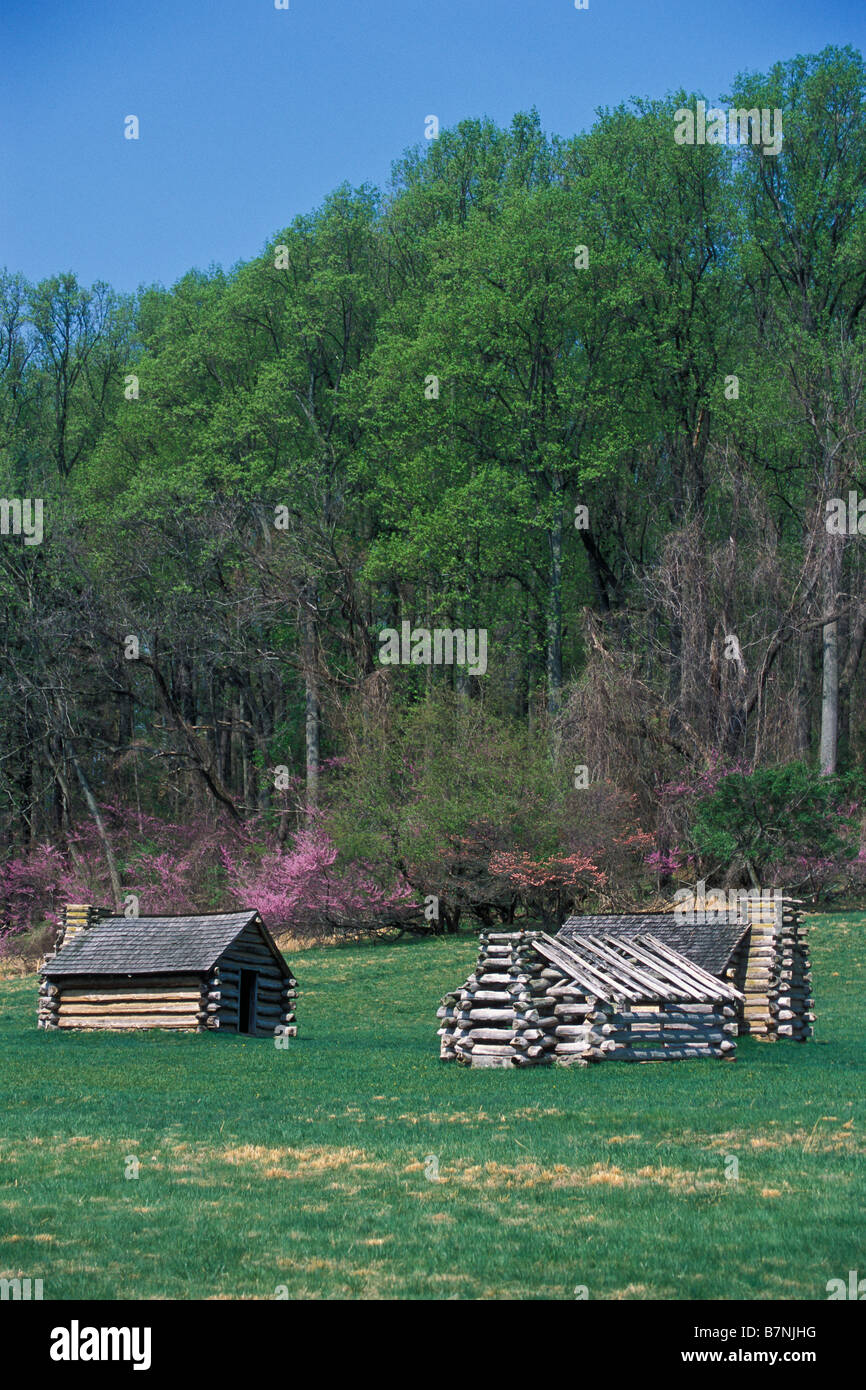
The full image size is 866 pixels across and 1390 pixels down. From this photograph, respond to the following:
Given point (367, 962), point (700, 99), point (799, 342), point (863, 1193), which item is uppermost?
point (700, 99)

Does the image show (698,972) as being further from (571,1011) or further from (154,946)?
(154,946)

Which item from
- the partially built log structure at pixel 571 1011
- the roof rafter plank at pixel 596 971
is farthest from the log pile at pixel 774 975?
the roof rafter plank at pixel 596 971

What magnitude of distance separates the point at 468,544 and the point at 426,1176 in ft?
128

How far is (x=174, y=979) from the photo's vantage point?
981 inches

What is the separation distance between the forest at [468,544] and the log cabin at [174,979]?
613 inches

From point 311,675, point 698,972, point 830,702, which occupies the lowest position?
point 698,972

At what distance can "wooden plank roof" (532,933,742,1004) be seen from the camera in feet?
63.1

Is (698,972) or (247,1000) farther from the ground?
(698,972)

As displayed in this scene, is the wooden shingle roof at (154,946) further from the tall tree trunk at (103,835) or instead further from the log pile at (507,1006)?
the tall tree trunk at (103,835)

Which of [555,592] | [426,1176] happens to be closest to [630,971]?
[426,1176]
